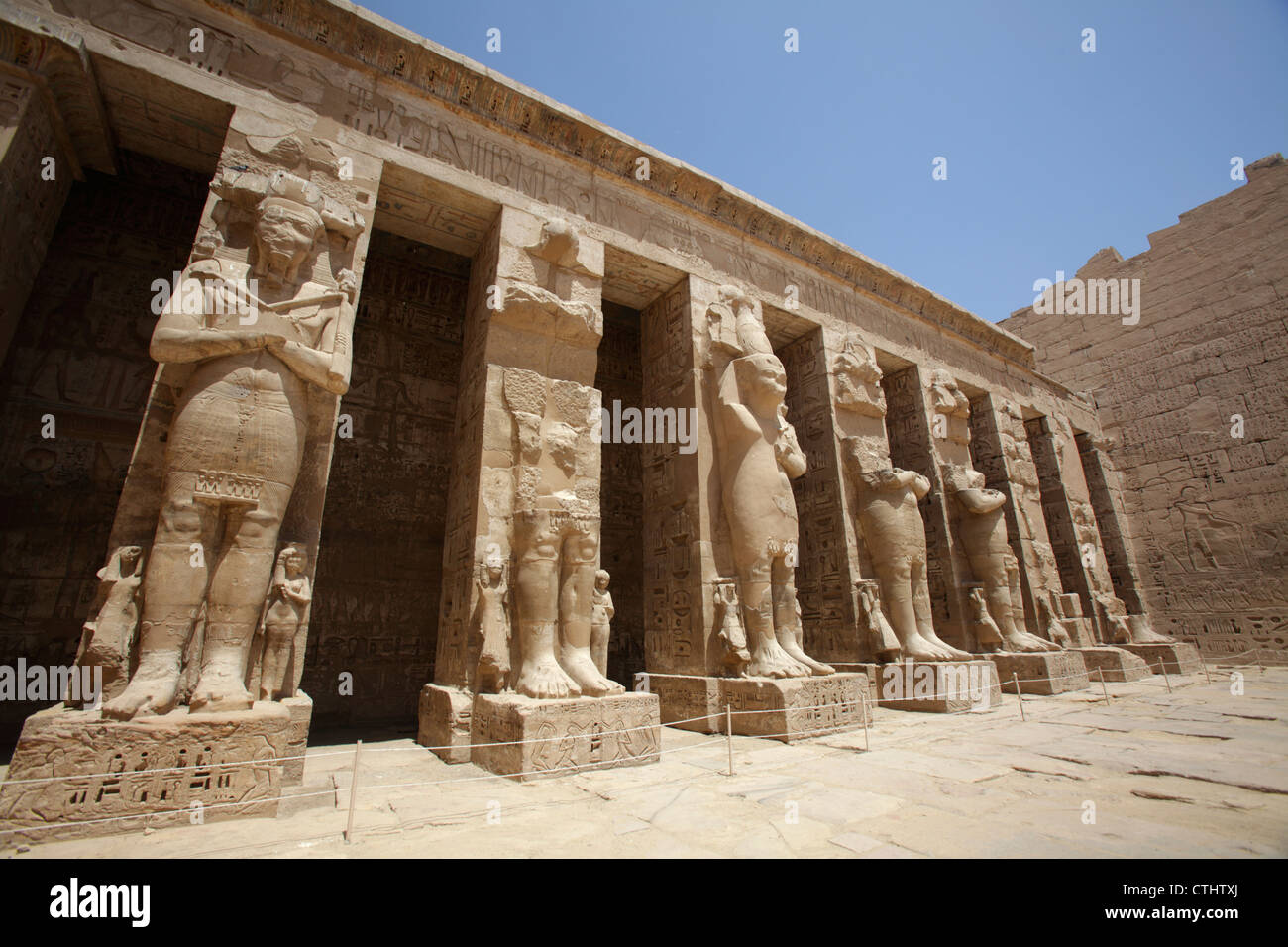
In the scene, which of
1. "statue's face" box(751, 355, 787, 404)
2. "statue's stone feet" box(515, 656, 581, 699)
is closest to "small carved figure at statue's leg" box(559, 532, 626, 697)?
"statue's stone feet" box(515, 656, 581, 699)

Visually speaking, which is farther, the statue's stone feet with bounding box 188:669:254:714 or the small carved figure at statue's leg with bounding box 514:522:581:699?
the small carved figure at statue's leg with bounding box 514:522:581:699

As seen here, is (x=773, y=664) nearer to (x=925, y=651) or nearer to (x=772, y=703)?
(x=772, y=703)

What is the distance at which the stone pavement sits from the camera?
7.97ft

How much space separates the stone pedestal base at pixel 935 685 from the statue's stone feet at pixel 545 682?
14.2 ft

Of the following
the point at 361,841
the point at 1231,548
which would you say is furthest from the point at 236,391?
the point at 1231,548

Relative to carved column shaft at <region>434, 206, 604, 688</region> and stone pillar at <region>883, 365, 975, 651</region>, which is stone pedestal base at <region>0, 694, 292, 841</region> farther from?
stone pillar at <region>883, 365, 975, 651</region>

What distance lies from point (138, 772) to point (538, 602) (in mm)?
2436

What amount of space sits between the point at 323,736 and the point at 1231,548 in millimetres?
16473

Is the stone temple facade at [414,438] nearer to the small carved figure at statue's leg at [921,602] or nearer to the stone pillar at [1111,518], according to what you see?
the small carved figure at statue's leg at [921,602]

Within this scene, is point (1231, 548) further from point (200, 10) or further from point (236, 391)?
point (200, 10)

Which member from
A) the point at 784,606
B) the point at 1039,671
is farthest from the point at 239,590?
the point at 1039,671

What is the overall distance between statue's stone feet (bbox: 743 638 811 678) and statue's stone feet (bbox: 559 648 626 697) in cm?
176

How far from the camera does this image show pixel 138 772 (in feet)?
9.54
